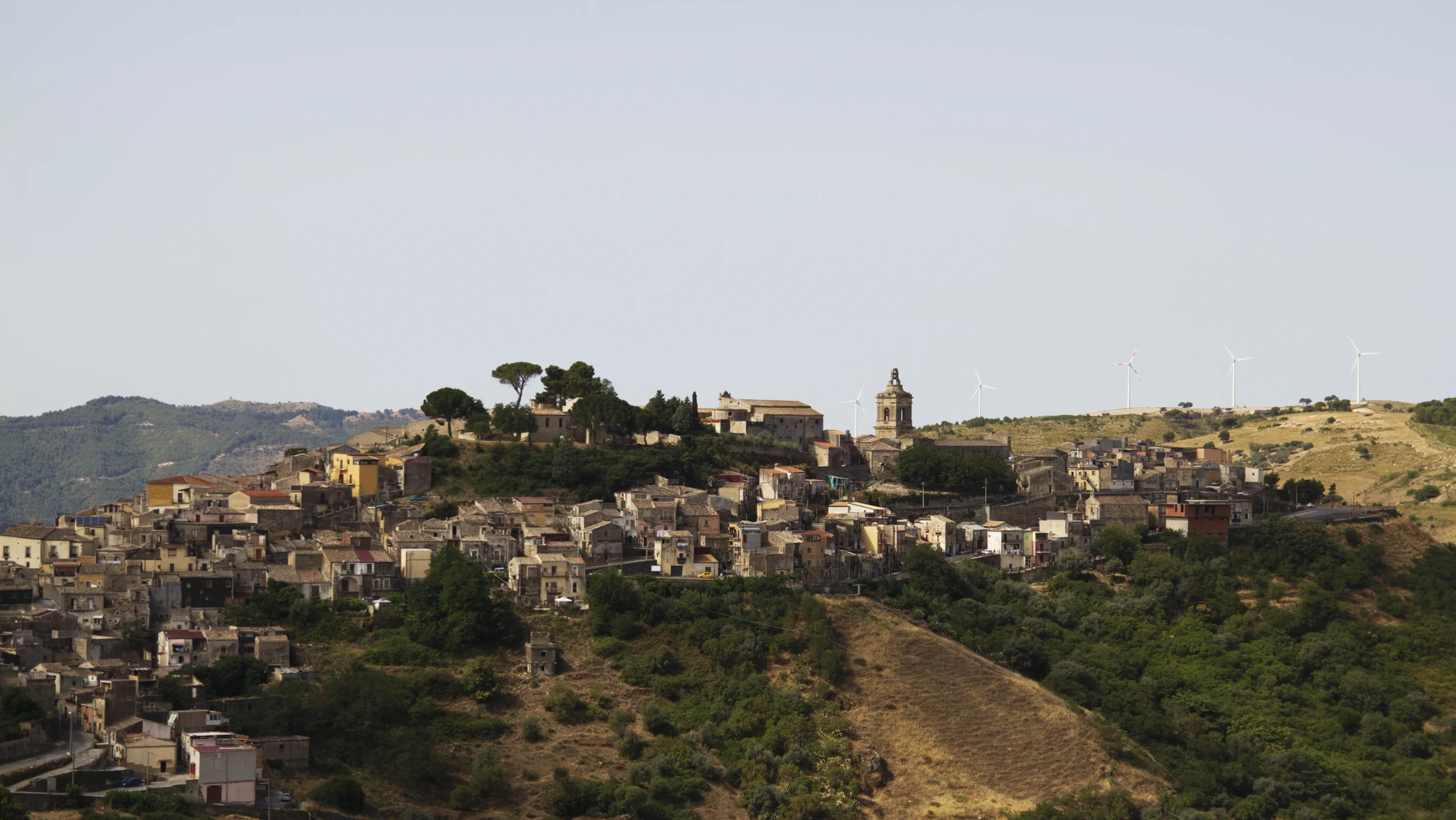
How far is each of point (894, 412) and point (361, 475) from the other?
31.9m

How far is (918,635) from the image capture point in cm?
6084

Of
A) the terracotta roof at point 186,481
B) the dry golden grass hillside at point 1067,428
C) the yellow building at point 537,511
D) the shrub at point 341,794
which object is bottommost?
the shrub at point 341,794

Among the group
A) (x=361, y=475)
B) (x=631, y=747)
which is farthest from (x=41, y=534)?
(x=631, y=747)

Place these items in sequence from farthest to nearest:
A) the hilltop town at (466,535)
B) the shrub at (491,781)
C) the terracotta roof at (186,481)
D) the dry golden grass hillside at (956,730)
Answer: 1. the terracotta roof at (186,481)
2. the dry golden grass hillside at (956,730)
3. the shrub at (491,781)
4. the hilltop town at (466,535)

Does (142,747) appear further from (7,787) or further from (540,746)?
(540,746)

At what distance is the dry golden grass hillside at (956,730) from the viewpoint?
180 ft

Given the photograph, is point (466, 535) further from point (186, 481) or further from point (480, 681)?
point (186, 481)

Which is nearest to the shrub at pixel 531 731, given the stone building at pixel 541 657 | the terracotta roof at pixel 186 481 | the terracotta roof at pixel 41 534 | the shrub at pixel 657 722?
the stone building at pixel 541 657

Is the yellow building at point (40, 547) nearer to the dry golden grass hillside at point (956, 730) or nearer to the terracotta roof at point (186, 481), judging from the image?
the terracotta roof at point (186, 481)

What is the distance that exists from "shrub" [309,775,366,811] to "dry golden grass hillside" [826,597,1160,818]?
1535 cm

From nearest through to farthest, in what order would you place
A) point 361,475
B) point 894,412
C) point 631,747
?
1. point 631,747
2. point 361,475
3. point 894,412

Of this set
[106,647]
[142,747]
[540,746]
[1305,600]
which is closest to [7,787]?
[142,747]

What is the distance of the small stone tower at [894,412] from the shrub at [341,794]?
48.7 m

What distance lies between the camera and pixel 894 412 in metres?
92.1
